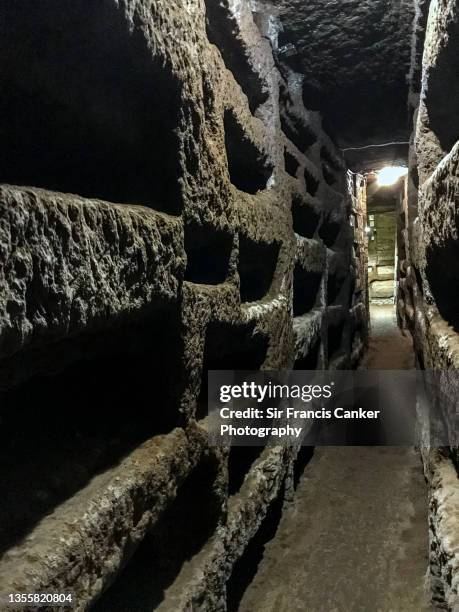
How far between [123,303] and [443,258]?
0.80 meters

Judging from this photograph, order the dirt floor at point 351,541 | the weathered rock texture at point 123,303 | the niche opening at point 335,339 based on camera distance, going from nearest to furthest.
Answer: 1. the weathered rock texture at point 123,303
2. the dirt floor at point 351,541
3. the niche opening at point 335,339

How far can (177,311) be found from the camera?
3.06ft

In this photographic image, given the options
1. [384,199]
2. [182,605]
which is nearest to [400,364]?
[182,605]

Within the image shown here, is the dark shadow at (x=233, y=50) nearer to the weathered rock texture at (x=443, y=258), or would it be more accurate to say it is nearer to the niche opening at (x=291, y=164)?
the niche opening at (x=291, y=164)

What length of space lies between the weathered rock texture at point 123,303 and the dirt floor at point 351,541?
19 centimetres

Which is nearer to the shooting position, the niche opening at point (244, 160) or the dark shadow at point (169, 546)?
the dark shadow at point (169, 546)

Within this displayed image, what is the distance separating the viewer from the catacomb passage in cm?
63

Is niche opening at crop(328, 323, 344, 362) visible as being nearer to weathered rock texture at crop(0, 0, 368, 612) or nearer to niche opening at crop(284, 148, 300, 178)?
niche opening at crop(284, 148, 300, 178)

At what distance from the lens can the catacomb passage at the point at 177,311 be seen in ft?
2.06

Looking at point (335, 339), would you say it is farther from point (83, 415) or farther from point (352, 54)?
point (83, 415)

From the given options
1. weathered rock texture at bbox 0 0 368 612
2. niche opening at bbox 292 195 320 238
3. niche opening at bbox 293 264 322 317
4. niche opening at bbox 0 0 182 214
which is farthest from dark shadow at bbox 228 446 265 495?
niche opening at bbox 292 195 320 238

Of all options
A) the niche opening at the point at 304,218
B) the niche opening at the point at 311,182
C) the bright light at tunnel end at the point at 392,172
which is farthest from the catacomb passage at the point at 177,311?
the bright light at tunnel end at the point at 392,172

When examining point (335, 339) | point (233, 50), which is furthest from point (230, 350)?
point (335, 339)

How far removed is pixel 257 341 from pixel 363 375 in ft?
5.18
